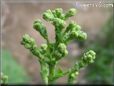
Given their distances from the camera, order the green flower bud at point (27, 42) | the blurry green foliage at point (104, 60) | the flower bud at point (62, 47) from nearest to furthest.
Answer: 1. the flower bud at point (62, 47)
2. the green flower bud at point (27, 42)
3. the blurry green foliage at point (104, 60)

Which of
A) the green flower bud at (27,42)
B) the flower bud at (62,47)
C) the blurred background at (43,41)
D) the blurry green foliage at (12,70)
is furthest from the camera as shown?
the blurred background at (43,41)

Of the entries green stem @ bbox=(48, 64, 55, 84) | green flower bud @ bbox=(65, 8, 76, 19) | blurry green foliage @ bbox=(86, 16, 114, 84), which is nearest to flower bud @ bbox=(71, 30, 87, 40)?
green flower bud @ bbox=(65, 8, 76, 19)

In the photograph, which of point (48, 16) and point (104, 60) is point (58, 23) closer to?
point (48, 16)

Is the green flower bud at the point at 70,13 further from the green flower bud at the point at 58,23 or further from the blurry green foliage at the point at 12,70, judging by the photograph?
the blurry green foliage at the point at 12,70

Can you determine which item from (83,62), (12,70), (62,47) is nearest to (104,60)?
(12,70)

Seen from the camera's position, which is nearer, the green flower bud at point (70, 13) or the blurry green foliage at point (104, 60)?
the green flower bud at point (70, 13)

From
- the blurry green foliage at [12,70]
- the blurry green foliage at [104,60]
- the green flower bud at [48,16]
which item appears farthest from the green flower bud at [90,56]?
the blurry green foliage at [104,60]

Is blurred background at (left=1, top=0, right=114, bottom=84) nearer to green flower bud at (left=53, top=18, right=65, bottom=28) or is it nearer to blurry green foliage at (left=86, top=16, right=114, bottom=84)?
blurry green foliage at (left=86, top=16, right=114, bottom=84)

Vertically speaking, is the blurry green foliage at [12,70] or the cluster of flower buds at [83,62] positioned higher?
the cluster of flower buds at [83,62]
